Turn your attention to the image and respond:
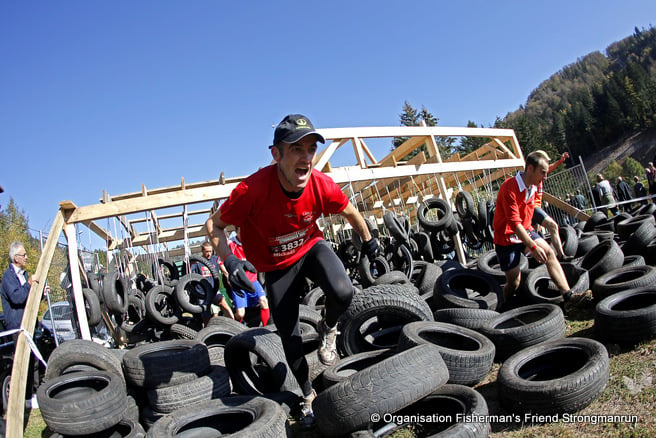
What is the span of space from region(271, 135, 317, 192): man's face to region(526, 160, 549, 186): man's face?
3168mm

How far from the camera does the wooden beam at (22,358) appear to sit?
4.47 metres

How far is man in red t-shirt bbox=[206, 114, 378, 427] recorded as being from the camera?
11.1 ft

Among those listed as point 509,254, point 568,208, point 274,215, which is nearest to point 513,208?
point 509,254

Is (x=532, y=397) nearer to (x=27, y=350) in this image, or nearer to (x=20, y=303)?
(x=27, y=350)

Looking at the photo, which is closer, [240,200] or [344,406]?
[344,406]

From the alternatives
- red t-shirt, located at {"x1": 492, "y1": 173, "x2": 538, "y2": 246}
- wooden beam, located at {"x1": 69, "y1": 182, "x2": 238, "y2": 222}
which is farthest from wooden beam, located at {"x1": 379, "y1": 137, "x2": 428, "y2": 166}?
red t-shirt, located at {"x1": 492, "y1": 173, "x2": 538, "y2": 246}

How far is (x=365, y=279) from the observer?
8.73m

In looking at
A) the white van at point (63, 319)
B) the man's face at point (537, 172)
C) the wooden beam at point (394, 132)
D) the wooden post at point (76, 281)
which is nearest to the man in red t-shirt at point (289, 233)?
the man's face at point (537, 172)

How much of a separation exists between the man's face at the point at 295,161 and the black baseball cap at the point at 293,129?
6cm

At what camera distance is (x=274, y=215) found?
3.51 metres

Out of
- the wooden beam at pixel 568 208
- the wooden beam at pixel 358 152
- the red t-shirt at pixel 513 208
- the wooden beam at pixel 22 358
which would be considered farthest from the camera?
the wooden beam at pixel 568 208

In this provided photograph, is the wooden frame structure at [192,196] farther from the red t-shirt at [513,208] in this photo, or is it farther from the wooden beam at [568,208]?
the red t-shirt at [513,208]

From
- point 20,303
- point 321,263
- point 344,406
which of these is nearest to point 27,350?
point 20,303

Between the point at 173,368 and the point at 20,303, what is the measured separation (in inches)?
128
